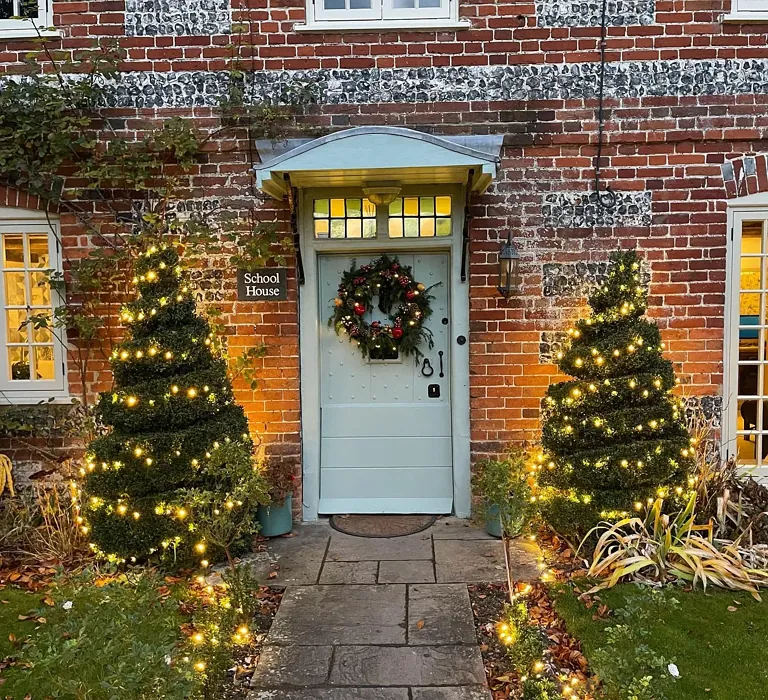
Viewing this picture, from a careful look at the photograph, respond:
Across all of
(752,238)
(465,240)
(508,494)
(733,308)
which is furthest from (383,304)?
(752,238)

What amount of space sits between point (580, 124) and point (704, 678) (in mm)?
4013

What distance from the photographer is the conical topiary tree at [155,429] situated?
452 cm

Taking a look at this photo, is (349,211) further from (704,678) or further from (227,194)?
(704,678)

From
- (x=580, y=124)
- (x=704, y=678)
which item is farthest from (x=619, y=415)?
(x=580, y=124)

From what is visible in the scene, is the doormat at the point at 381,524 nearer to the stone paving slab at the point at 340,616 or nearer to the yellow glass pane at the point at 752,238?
the stone paving slab at the point at 340,616

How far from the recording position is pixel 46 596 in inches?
167

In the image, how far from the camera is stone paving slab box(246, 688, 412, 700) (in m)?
3.26

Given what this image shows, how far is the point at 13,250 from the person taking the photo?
18.5 ft

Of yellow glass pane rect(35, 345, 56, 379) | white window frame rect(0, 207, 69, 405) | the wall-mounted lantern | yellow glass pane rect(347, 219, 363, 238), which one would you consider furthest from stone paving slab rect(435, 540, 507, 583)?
yellow glass pane rect(35, 345, 56, 379)

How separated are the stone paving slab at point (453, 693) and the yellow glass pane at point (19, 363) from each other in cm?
435

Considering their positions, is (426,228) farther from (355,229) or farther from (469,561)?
(469,561)

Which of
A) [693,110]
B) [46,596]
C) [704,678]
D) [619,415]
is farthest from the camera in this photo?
[693,110]

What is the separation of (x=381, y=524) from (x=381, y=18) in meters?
4.16

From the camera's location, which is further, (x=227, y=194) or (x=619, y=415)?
(x=227, y=194)
